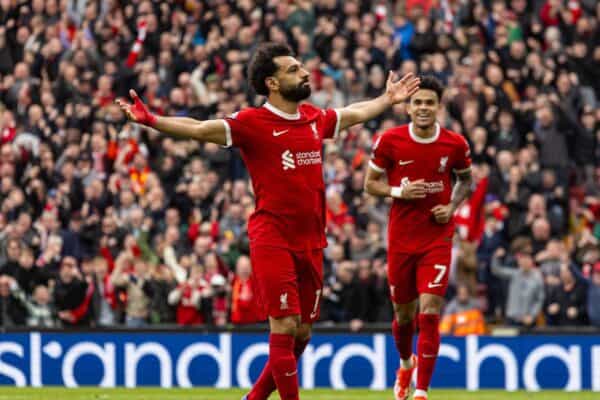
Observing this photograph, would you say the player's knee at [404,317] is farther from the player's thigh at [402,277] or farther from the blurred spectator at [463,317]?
the blurred spectator at [463,317]

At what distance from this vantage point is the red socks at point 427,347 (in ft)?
46.6

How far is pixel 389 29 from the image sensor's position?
2539 centimetres

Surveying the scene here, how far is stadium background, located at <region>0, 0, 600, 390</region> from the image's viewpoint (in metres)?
20.5

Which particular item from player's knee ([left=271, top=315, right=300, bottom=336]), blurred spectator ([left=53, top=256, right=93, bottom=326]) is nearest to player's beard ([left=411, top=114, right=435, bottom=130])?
player's knee ([left=271, top=315, right=300, bottom=336])

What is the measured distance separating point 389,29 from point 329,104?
2.09m

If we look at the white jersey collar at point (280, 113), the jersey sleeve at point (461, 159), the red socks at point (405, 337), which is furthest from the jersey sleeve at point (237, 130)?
the red socks at point (405, 337)

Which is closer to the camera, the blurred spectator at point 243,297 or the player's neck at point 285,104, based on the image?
the player's neck at point 285,104

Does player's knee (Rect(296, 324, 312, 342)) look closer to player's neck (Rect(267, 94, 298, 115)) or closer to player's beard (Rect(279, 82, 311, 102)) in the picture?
player's neck (Rect(267, 94, 298, 115))

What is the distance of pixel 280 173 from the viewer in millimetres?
12758

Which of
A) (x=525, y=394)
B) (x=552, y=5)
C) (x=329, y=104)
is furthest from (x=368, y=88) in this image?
(x=525, y=394)

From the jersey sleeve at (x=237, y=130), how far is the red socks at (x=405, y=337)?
3107 millimetres

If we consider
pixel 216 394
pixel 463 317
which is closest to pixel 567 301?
pixel 463 317

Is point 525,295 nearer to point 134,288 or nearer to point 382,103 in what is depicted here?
point 134,288

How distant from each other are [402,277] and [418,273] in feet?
0.88
